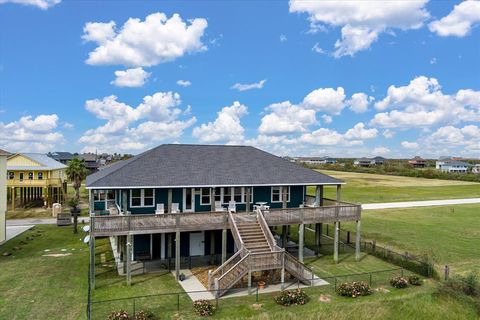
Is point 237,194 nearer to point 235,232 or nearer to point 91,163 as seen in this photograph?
point 235,232

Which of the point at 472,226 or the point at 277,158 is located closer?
the point at 277,158

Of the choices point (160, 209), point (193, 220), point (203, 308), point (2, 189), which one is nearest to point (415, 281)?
point (203, 308)

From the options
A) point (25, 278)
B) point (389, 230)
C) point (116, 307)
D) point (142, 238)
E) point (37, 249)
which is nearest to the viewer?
point (116, 307)

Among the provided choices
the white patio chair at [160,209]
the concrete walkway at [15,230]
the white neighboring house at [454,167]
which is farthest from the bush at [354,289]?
the white neighboring house at [454,167]

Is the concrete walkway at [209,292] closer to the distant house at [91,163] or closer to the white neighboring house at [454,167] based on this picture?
the distant house at [91,163]

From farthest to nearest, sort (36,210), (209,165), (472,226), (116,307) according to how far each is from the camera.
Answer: (36,210) < (472,226) < (209,165) < (116,307)

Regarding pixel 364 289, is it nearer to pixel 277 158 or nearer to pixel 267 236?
pixel 267 236

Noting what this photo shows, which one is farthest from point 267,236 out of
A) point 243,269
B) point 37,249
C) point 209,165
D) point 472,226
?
point 472,226
